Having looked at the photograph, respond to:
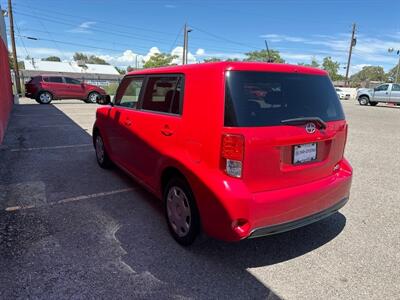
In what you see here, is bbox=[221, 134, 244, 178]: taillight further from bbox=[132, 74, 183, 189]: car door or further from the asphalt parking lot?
the asphalt parking lot

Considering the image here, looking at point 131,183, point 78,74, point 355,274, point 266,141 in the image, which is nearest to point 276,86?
point 266,141

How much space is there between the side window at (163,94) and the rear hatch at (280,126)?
2.33 feet

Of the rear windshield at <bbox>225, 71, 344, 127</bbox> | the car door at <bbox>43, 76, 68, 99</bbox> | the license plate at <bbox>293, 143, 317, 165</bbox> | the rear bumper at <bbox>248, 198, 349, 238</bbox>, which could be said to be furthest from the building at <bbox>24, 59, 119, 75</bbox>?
the rear bumper at <bbox>248, 198, 349, 238</bbox>

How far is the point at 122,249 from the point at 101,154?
2724 millimetres

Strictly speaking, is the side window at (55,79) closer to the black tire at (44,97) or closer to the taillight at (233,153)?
the black tire at (44,97)

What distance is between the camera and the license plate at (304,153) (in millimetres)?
2561

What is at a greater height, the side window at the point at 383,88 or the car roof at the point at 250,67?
the car roof at the point at 250,67

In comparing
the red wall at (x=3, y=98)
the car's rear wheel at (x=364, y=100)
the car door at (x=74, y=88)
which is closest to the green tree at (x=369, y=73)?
the car's rear wheel at (x=364, y=100)

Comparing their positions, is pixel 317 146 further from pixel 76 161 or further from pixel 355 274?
pixel 76 161

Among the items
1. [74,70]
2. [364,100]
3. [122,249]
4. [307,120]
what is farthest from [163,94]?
[74,70]

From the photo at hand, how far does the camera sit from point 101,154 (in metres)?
5.29

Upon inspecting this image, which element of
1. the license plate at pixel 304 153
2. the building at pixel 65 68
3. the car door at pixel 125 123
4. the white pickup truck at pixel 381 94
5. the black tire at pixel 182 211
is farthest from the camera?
the building at pixel 65 68

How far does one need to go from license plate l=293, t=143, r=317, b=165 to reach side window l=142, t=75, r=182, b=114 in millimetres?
1124

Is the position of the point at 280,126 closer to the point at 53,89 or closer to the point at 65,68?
the point at 53,89
